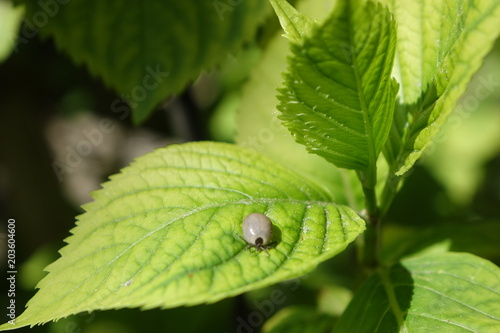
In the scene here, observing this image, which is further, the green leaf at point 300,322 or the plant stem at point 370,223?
the green leaf at point 300,322

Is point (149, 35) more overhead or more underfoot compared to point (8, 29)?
more underfoot

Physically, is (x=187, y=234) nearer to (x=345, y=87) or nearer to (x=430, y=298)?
(x=345, y=87)

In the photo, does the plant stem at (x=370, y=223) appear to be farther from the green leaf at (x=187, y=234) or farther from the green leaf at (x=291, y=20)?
the green leaf at (x=291, y=20)

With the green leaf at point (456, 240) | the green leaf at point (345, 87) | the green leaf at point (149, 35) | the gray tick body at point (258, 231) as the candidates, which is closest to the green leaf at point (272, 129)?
the green leaf at point (149, 35)

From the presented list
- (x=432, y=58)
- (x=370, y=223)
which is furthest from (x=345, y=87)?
(x=370, y=223)

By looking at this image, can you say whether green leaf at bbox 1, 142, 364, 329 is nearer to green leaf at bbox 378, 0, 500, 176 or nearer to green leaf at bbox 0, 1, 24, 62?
green leaf at bbox 378, 0, 500, 176

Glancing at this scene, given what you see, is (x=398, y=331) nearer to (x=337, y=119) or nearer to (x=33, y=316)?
(x=337, y=119)

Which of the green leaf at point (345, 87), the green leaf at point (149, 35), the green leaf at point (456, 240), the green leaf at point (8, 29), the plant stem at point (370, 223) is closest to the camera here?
the green leaf at point (345, 87)
